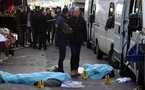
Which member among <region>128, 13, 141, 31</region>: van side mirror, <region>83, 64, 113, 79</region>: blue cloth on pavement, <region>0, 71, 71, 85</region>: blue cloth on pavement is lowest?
<region>83, 64, 113, 79</region>: blue cloth on pavement

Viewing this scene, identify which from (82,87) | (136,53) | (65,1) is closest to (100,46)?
(82,87)

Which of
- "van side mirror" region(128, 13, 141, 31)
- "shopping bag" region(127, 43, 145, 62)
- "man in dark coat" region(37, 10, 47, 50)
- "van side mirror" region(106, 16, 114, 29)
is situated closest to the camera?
"shopping bag" region(127, 43, 145, 62)

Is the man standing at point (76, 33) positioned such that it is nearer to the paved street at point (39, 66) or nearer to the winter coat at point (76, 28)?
the winter coat at point (76, 28)

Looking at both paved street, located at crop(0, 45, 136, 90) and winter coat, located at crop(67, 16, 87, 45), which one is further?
winter coat, located at crop(67, 16, 87, 45)

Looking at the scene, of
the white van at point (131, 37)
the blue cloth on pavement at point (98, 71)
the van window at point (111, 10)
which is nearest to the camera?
the white van at point (131, 37)

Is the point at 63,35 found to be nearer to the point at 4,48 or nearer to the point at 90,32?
the point at 4,48

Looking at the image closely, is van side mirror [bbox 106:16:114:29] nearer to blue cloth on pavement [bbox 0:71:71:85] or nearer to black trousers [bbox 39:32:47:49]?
blue cloth on pavement [bbox 0:71:71:85]

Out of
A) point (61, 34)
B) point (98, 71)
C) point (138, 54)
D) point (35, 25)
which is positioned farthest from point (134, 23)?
point (35, 25)

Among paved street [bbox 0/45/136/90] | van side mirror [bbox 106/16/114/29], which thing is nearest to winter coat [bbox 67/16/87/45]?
paved street [bbox 0/45/136/90]

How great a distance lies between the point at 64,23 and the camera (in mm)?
11820

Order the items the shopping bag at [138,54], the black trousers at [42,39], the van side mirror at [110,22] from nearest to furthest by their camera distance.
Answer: the shopping bag at [138,54] < the van side mirror at [110,22] < the black trousers at [42,39]

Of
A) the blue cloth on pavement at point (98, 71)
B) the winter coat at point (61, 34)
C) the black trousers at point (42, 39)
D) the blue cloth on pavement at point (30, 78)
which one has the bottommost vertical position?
the black trousers at point (42, 39)

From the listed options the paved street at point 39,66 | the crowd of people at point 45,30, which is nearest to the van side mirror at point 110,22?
the crowd of people at point 45,30

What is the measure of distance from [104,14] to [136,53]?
7.17 metres
